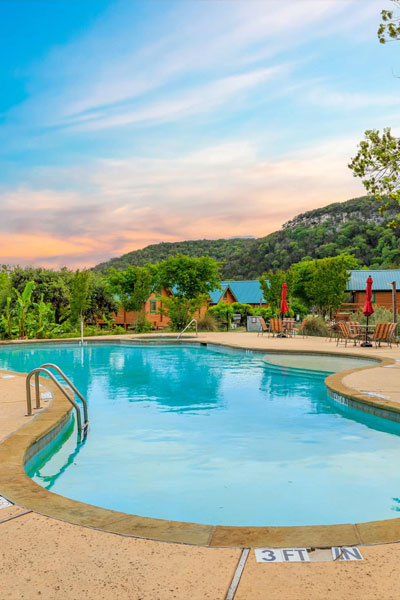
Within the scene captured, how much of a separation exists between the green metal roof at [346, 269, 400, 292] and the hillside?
8.28 metres

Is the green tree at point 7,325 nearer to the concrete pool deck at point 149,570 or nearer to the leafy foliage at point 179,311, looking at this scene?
the leafy foliage at point 179,311

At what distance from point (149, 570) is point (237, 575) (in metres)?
0.42

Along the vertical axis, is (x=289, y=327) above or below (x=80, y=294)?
below

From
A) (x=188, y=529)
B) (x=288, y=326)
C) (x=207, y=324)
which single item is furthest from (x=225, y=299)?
(x=188, y=529)

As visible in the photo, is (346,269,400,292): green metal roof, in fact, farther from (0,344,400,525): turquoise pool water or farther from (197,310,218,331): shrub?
(0,344,400,525): turquoise pool water

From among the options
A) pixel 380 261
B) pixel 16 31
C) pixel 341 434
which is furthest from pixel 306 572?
pixel 380 261

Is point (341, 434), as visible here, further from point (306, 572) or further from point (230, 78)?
point (230, 78)

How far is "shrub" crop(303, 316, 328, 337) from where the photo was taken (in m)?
20.7

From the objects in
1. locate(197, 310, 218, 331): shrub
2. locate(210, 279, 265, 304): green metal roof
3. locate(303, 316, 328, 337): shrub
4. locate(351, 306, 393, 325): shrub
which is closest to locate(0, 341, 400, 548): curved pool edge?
locate(351, 306, 393, 325): shrub

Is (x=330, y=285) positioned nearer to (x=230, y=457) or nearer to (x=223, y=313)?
(x=223, y=313)

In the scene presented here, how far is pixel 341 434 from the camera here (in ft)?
20.2

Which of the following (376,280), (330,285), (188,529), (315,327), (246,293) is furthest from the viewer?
(246,293)

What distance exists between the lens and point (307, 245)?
60.4 m

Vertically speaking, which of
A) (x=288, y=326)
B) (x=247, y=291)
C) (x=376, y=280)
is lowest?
(x=288, y=326)
